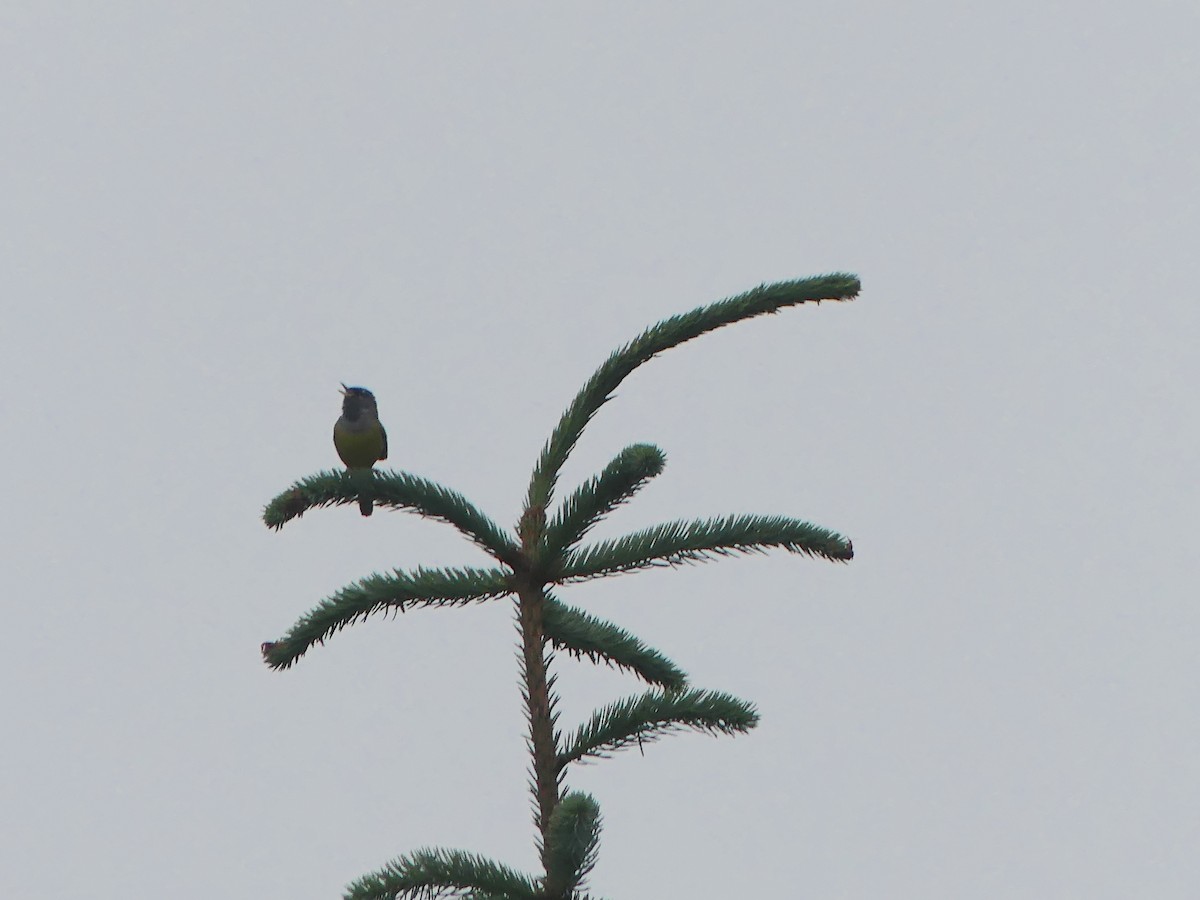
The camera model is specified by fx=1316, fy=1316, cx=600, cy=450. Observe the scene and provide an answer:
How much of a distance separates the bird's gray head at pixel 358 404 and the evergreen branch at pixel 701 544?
2.16 m

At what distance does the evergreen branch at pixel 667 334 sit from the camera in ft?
18.1

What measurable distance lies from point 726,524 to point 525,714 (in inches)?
43.5

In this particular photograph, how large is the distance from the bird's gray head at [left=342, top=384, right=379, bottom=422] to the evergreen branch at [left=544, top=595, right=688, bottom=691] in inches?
85.3

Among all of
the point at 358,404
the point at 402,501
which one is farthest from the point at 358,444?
the point at 402,501

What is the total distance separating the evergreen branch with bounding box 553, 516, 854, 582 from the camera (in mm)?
5293

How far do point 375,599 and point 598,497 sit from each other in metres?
0.97

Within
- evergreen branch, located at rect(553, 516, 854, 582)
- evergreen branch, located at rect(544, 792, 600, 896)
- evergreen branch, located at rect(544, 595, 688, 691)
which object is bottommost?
evergreen branch, located at rect(544, 792, 600, 896)

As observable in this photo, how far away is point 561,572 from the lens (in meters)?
5.37

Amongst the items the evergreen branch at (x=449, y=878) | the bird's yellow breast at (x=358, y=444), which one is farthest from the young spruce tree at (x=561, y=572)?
the bird's yellow breast at (x=358, y=444)

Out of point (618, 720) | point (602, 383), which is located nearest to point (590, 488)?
point (602, 383)

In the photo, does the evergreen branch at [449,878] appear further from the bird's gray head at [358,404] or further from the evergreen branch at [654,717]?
the bird's gray head at [358,404]

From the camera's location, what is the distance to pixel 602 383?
5.57m

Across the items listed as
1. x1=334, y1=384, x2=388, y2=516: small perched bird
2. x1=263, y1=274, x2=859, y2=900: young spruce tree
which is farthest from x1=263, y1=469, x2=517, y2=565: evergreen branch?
x1=334, y1=384, x2=388, y2=516: small perched bird

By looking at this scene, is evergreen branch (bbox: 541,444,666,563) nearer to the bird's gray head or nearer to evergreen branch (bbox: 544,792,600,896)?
evergreen branch (bbox: 544,792,600,896)
